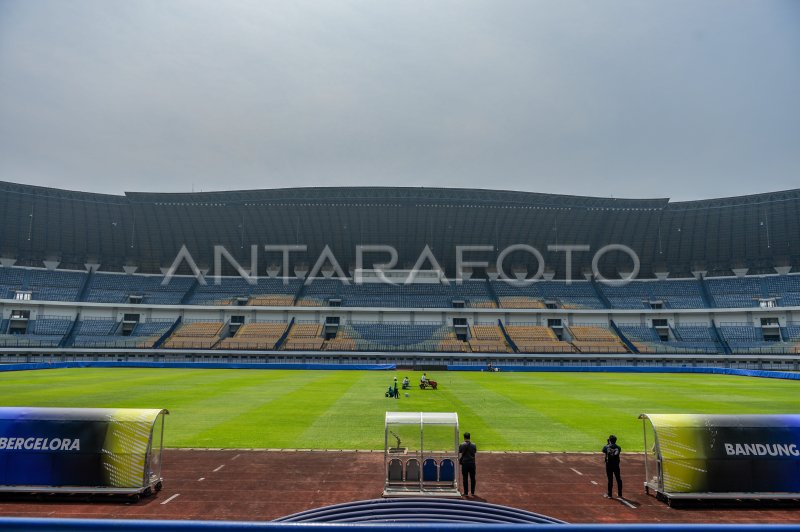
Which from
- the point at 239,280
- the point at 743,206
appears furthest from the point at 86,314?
the point at 743,206

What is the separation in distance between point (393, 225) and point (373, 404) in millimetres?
52165

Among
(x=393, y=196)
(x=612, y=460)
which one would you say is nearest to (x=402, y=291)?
(x=393, y=196)

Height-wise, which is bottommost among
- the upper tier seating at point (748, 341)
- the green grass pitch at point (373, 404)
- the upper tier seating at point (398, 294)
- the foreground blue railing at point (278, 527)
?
the green grass pitch at point (373, 404)

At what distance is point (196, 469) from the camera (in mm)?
14727

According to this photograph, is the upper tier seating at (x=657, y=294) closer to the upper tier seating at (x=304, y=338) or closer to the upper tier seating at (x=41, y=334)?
the upper tier seating at (x=304, y=338)

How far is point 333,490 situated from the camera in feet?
42.8

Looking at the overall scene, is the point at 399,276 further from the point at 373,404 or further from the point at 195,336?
the point at 373,404

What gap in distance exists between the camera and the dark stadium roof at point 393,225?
7481 centimetres

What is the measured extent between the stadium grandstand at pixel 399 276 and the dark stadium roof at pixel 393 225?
24cm

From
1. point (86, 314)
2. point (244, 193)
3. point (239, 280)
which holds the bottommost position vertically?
point (86, 314)

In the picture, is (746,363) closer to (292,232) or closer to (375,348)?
(375,348)

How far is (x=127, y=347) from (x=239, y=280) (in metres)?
21.3

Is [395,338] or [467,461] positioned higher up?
[395,338]

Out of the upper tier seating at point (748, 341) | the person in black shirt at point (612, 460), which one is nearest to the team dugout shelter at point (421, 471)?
the person in black shirt at point (612, 460)
